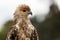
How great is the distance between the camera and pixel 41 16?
1.34 m

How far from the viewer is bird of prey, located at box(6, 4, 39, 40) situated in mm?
1231

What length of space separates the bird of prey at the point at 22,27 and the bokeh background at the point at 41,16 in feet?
0.12

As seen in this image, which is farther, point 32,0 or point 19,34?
point 32,0

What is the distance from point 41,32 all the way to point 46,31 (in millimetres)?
36

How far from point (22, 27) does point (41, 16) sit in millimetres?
168

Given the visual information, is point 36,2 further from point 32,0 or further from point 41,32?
point 41,32

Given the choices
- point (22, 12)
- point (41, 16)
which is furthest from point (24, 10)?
point (41, 16)

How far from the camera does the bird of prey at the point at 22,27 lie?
1.23 m

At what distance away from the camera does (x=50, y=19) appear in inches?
52.7

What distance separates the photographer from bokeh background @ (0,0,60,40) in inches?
50.9

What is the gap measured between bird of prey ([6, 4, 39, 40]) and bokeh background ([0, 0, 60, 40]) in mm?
36

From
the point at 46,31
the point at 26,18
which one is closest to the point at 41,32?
the point at 46,31

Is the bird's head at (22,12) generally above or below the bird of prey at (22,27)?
above

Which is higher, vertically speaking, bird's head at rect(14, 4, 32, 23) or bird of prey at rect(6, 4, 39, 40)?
bird's head at rect(14, 4, 32, 23)
